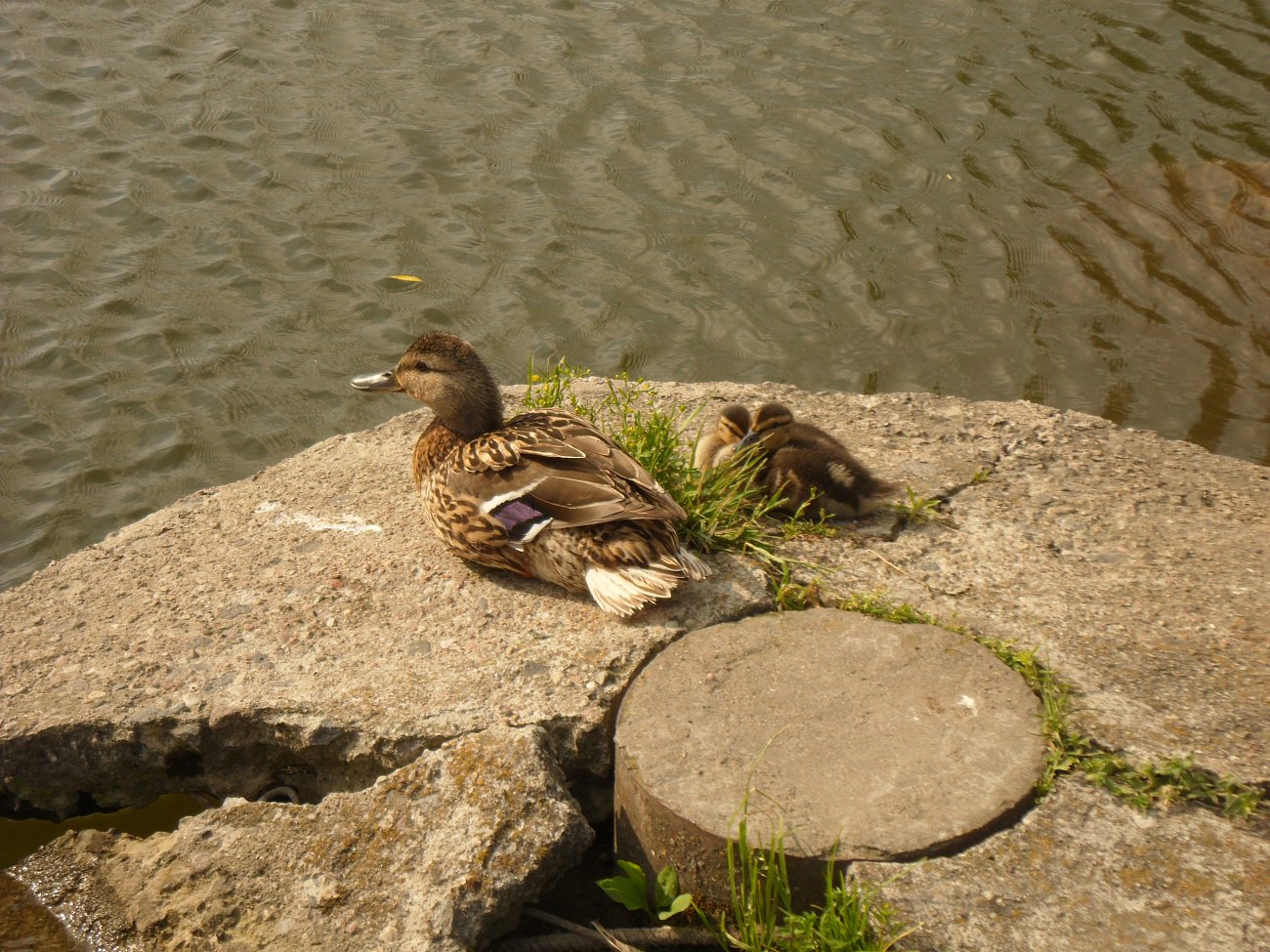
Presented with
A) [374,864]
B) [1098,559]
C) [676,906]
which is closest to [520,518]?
[374,864]

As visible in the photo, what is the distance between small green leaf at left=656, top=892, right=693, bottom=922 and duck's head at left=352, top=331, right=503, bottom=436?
1939mm

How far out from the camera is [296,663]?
3898 millimetres

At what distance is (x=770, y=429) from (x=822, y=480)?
14.0 inches

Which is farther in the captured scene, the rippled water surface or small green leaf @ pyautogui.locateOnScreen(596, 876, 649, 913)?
the rippled water surface

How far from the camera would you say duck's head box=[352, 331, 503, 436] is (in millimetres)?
4477

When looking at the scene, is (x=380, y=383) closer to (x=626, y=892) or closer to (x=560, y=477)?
(x=560, y=477)

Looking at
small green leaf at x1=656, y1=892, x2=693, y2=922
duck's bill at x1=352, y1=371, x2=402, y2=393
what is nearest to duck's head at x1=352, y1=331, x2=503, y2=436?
duck's bill at x1=352, y1=371, x2=402, y2=393

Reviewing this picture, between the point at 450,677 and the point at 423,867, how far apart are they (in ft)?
2.36

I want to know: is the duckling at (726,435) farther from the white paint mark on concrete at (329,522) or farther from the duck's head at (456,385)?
the white paint mark on concrete at (329,522)

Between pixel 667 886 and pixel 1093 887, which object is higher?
pixel 1093 887

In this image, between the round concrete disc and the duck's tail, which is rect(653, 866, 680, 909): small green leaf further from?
the duck's tail

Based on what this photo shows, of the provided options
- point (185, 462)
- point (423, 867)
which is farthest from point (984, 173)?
point (423, 867)

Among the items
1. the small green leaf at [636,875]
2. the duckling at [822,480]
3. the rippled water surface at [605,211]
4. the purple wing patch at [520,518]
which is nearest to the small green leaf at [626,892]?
the small green leaf at [636,875]

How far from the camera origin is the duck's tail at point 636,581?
12.4ft
